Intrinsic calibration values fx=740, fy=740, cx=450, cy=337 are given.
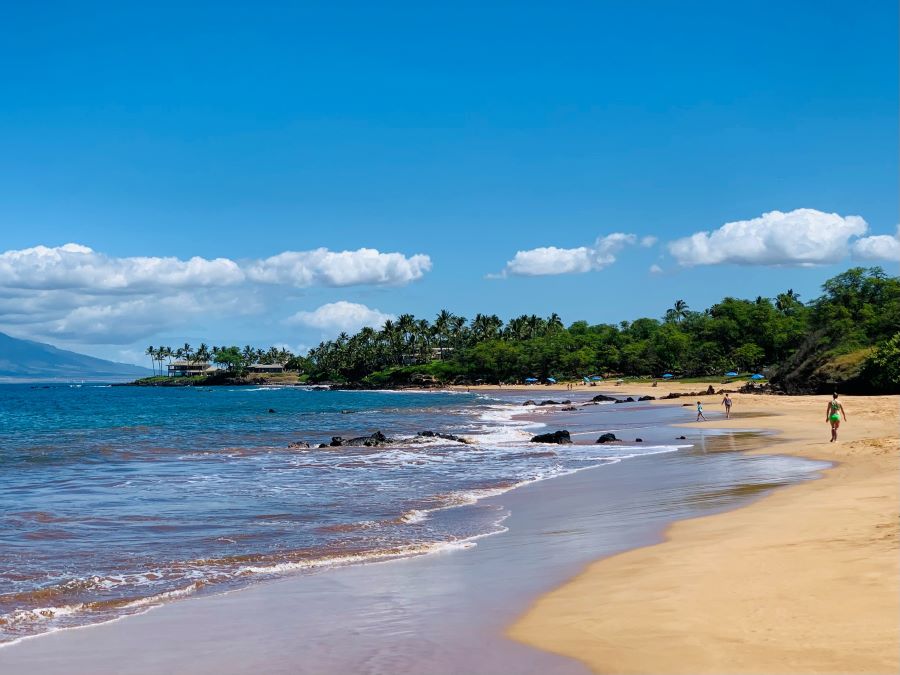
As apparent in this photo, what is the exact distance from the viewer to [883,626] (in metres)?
6.77

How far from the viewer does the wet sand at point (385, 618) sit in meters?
7.42

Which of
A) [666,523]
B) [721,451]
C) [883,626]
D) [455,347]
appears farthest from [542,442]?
[455,347]

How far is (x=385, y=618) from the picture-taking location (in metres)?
8.86

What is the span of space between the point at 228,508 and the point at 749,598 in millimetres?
13621

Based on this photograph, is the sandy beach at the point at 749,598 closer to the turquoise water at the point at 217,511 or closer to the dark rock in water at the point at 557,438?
the turquoise water at the point at 217,511

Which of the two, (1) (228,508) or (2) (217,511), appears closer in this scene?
(2) (217,511)

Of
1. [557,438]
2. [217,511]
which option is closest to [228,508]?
Answer: [217,511]

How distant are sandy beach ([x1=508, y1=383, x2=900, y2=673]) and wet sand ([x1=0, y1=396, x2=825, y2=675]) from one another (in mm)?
514

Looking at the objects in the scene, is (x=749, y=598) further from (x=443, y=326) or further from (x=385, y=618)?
(x=443, y=326)

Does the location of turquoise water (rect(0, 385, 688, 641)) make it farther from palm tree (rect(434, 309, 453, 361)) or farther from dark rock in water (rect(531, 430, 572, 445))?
palm tree (rect(434, 309, 453, 361))

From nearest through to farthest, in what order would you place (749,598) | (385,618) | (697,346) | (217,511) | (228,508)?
1. (749,598)
2. (385,618)
3. (217,511)
4. (228,508)
5. (697,346)

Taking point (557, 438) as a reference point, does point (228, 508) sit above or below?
above

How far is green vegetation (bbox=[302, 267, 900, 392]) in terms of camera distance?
63.8 meters

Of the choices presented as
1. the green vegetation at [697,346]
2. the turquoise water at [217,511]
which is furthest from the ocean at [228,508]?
the green vegetation at [697,346]
